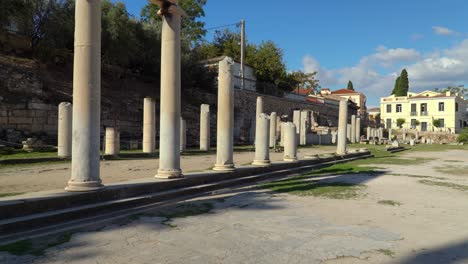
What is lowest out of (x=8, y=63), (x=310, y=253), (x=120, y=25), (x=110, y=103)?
(x=310, y=253)

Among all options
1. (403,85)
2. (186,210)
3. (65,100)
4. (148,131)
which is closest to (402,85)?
(403,85)

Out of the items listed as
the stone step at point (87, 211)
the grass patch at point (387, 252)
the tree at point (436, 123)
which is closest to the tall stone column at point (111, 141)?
the stone step at point (87, 211)

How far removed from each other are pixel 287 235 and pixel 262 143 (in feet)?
24.8

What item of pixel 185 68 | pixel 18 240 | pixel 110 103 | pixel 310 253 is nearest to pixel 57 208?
pixel 18 240

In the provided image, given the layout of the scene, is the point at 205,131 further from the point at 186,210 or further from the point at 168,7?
the point at 186,210

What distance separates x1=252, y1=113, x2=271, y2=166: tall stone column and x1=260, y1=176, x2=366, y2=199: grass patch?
67.3 inches

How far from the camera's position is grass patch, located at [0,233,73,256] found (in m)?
4.53

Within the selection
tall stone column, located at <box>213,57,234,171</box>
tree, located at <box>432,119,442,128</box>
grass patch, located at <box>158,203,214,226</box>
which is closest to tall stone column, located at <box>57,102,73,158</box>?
tall stone column, located at <box>213,57,234,171</box>

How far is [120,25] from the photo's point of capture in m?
28.2

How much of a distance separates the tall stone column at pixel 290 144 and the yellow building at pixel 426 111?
2493 inches

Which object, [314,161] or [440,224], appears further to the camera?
[314,161]

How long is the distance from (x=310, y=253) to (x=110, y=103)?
922 inches

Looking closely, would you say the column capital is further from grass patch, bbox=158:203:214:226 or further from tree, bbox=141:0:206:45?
tree, bbox=141:0:206:45

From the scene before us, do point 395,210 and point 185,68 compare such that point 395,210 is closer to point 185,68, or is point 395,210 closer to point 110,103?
point 110,103
